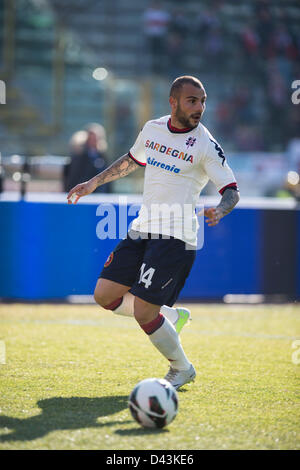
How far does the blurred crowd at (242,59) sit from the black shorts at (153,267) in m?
13.1

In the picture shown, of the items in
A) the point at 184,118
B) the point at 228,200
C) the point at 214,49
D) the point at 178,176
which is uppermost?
the point at 214,49

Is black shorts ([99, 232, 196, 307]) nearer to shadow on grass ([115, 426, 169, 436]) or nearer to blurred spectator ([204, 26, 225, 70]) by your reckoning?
shadow on grass ([115, 426, 169, 436])

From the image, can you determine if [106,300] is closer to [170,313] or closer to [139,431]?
[170,313]

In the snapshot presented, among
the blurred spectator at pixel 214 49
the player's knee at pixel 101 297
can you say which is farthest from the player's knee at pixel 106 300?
the blurred spectator at pixel 214 49

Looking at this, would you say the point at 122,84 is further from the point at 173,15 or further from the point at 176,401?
the point at 176,401

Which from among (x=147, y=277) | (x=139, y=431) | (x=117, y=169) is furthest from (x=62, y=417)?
(x=117, y=169)

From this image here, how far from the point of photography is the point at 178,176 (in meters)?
4.92

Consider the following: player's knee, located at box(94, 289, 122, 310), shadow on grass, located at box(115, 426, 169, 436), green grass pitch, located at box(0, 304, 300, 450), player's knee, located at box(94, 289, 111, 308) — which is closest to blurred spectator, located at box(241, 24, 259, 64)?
green grass pitch, located at box(0, 304, 300, 450)

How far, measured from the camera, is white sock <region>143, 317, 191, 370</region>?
4816 millimetres

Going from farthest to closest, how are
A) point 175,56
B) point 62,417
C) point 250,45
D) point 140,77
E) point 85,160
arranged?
point 250,45, point 175,56, point 140,77, point 85,160, point 62,417

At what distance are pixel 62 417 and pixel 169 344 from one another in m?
0.99

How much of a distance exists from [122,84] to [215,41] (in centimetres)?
349

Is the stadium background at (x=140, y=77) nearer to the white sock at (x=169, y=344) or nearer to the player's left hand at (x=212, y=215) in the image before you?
the white sock at (x=169, y=344)

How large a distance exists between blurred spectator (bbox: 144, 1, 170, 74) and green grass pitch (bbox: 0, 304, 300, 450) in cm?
1094
